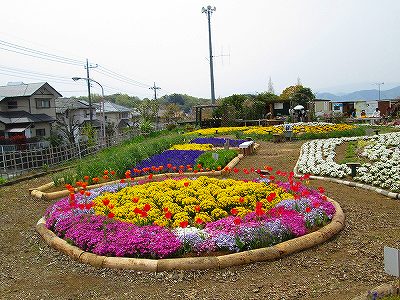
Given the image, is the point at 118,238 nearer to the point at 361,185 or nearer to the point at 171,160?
the point at 361,185

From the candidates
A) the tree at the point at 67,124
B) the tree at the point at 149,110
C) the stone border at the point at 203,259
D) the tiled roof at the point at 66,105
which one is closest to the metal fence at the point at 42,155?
the tree at the point at 67,124

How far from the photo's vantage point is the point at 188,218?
20.7 feet

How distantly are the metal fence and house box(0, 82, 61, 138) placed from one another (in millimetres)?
2126

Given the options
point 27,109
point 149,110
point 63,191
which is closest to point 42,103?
point 27,109

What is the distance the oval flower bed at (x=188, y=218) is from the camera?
533cm

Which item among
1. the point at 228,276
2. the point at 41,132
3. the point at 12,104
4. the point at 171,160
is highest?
the point at 12,104

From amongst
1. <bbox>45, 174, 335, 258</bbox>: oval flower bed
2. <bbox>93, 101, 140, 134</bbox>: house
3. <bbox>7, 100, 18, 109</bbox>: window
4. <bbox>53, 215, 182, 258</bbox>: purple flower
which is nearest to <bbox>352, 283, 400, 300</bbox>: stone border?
<bbox>45, 174, 335, 258</bbox>: oval flower bed

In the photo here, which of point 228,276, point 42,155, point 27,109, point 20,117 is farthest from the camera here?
point 27,109

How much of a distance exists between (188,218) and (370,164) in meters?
6.49

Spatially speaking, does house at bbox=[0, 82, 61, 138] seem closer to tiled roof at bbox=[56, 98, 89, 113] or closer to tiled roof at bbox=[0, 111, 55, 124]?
tiled roof at bbox=[0, 111, 55, 124]

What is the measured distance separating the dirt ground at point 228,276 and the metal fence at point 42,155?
9174mm

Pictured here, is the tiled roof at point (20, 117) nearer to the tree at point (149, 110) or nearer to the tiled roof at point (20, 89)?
the tiled roof at point (20, 89)

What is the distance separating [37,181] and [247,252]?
374 inches

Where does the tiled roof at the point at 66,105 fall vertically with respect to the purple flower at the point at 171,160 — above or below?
above
